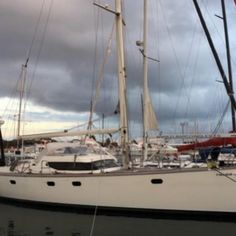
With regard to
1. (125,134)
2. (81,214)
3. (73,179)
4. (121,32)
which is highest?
(121,32)

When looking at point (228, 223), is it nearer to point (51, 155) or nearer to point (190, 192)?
point (190, 192)

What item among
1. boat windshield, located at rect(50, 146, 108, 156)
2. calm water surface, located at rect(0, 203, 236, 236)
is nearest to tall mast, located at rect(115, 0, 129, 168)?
boat windshield, located at rect(50, 146, 108, 156)

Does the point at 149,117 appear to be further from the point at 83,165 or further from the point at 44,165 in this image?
the point at 44,165

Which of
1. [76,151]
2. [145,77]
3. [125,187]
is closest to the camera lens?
[125,187]

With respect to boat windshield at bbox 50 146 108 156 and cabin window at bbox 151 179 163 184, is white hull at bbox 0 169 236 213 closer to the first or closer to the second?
cabin window at bbox 151 179 163 184

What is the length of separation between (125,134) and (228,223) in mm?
Result: 5582

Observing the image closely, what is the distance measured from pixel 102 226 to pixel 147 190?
2087 millimetres

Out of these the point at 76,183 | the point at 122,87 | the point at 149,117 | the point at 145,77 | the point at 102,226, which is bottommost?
the point at 102,226

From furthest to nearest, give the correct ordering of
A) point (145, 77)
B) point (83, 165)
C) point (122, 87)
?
1. point (145, 77)
2. point (83, 165)
3. point (122, 87)

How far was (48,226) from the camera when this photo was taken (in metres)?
17.1

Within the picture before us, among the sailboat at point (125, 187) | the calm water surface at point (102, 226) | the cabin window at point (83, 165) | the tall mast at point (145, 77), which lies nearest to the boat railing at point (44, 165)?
the sailboat at point (125, 187)

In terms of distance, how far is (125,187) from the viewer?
57.8 ft

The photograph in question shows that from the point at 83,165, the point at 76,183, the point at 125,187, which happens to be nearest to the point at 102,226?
the point at 125,187

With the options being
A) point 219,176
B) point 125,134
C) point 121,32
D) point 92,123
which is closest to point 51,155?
point 92,123
